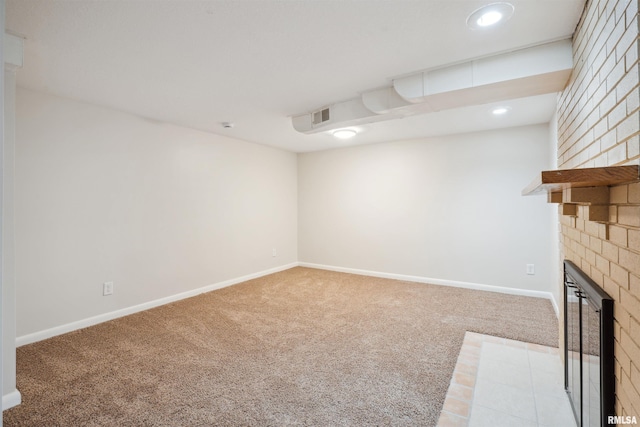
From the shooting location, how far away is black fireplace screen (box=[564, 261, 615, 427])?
1286 mm

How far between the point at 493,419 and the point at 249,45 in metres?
2.75

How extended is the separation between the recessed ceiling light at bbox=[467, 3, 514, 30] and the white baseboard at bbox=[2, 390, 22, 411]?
355 cm

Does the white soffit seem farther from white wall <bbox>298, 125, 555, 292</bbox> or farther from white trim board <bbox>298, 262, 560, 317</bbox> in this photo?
white trim board <bbox>298, 262, 560, 317</bbox>

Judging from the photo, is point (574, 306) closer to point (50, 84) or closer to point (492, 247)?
point (492, 247)

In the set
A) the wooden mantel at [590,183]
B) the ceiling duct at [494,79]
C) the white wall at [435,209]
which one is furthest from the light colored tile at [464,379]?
the white wall at [435,209]

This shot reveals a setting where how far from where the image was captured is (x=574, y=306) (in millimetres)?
1913

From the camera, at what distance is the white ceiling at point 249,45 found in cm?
172

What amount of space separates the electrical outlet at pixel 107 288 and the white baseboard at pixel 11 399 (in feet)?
4.71

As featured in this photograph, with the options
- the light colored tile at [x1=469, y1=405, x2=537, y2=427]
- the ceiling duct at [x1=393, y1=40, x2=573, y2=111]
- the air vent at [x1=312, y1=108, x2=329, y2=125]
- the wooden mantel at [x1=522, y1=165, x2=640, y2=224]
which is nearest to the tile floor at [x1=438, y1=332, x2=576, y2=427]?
the light colored tile at [x1=469, y1=405, x2=537, y2=427]

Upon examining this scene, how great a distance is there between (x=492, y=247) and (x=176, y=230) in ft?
13.9

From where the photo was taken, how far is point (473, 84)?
2.33m

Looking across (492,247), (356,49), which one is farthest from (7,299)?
(492,247)

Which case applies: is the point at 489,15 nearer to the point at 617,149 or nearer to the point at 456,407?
the point at 617,149

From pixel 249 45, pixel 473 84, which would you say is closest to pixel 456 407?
pixel 473 84
